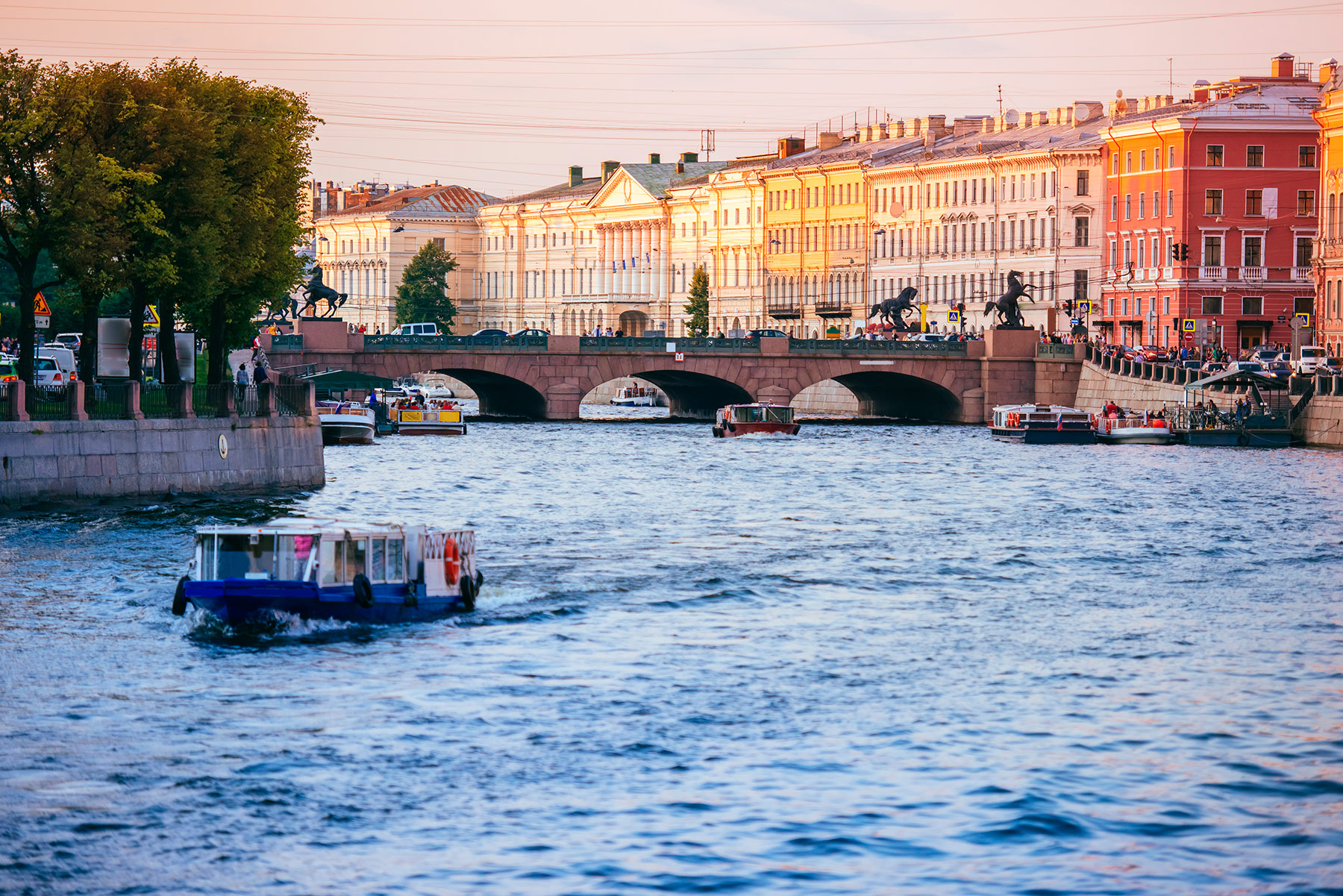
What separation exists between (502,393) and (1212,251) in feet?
92.9

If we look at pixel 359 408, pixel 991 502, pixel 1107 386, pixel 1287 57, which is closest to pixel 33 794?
pixel 991 502

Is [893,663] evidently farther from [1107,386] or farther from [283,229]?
[1107,386]

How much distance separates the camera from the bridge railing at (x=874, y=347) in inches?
3479

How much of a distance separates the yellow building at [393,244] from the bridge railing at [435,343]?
232ft

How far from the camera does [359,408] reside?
7588cm

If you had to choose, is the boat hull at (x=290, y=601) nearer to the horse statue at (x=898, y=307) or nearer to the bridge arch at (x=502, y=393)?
the bridge arch at (x=502, y=393)

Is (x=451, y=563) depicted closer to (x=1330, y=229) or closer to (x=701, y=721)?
(x=701, y=721)

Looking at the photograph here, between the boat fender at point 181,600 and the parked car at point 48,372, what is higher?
the parked car at point 48,372

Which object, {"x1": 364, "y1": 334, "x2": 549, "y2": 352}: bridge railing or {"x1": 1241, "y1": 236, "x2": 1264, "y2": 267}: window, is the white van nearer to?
{"x1": 364, "y1": 334, "x2": 549, "y2": 352}: bridge railing

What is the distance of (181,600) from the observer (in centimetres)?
2806

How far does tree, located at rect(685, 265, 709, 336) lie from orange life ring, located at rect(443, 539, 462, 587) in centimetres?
9831

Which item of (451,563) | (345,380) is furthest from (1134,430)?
(451,563)

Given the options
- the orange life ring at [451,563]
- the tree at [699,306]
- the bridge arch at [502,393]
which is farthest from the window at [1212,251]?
the orange life ring at [451,563]

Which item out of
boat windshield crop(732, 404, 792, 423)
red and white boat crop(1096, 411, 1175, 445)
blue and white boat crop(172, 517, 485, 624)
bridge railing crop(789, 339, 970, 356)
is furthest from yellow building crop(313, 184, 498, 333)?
blue and white boat crop(172, 517, 485, 624)
